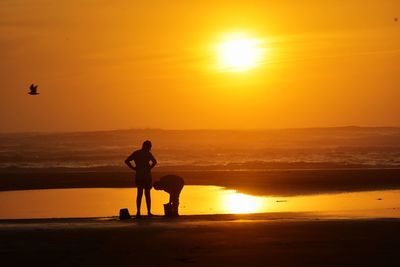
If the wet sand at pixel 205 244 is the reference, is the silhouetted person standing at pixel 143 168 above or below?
above

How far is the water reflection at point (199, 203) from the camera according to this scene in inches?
884

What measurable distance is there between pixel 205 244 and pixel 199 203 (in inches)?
535

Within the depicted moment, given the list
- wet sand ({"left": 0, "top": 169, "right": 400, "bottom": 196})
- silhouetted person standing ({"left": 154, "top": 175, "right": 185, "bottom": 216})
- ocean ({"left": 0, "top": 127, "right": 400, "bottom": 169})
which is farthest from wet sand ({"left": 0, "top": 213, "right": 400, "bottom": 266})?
ocean ({"left": 0, "top": 127, "right": 400, "bottom": 169})

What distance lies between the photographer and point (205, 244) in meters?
12.7

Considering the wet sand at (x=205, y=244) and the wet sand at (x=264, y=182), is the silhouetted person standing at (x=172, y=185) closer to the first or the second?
the wet sand at (x=205, y=244)

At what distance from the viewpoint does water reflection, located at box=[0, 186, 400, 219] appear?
73.7 feet

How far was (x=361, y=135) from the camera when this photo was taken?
126m

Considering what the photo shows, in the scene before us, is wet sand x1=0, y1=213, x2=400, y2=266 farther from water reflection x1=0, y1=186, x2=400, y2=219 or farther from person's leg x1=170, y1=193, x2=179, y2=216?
water reflection x1=0, y1=186, x2=400, y2=219

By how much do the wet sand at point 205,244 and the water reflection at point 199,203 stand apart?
5260 millimetres

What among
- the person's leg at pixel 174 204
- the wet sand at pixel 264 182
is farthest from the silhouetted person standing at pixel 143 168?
the wet sand at pixel 264 182

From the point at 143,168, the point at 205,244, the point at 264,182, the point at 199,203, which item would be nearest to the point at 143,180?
the point at 143,168

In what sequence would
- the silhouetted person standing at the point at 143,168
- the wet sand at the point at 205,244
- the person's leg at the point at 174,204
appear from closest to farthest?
the wet sand at the point at 205,244
the person's leg at the point at 174,204
the silhouetted person standing at the point at 143,168

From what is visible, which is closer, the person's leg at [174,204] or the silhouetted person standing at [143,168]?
the person's leg at [174,204]

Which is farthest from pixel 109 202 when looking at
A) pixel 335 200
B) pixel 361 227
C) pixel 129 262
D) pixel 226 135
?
pixel 226 135
